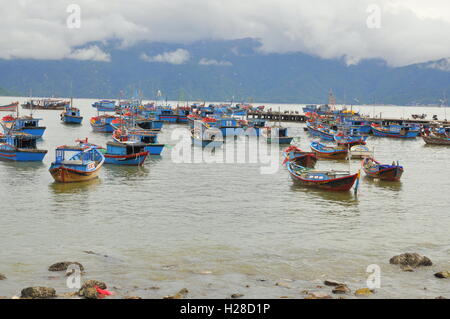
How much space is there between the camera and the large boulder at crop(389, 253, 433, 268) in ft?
83.0

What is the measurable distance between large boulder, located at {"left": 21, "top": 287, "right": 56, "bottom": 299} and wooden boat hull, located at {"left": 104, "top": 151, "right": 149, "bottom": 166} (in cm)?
3815

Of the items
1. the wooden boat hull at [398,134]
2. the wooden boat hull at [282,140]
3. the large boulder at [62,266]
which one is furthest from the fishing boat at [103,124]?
the large boulder at [62,266]

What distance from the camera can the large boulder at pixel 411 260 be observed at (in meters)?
25.3

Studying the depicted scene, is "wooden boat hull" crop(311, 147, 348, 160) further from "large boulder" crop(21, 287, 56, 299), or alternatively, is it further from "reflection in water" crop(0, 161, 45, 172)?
"large boulder" crop(21, 287, 56, 299)

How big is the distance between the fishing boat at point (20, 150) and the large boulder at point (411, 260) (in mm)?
45065

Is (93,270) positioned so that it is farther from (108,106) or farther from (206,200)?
(108,106)

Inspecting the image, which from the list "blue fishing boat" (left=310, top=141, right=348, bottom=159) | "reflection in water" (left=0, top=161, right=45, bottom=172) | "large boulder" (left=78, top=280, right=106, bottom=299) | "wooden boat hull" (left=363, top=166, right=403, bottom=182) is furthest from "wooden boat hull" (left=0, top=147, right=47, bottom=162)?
"large boulder" (left=78, top=280, right=106, bottom=299)

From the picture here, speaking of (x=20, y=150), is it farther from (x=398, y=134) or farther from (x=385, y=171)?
(x=398, y=134)

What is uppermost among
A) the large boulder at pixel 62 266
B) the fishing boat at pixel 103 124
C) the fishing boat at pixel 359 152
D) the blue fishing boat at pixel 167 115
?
the blue fishing boat at pixel 167 115

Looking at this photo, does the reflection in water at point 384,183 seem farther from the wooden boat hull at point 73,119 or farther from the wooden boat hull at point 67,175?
the wooden boat hull at point 73,119

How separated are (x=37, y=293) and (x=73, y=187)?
25.9 metres

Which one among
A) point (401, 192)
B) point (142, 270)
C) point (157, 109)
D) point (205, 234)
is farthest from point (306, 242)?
point (157, 109)

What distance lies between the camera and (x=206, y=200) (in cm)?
4112
